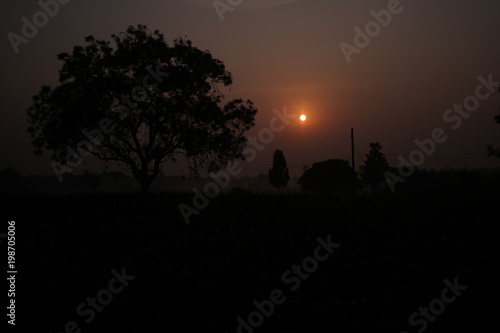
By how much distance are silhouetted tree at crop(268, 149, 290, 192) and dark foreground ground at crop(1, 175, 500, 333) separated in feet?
456

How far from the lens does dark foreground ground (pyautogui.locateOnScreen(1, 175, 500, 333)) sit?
9148 millimetres

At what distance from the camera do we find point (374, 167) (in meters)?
160

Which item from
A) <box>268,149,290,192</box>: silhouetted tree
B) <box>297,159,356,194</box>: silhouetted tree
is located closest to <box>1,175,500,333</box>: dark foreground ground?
<box>297,159,356,194</box>: silhouetted tree

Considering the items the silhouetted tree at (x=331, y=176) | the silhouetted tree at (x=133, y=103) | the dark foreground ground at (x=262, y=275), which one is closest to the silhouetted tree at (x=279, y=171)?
the silhouetted tree at (x=331, y=176)

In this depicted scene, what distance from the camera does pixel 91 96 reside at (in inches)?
1718

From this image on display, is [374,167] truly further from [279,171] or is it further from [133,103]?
[133,103]

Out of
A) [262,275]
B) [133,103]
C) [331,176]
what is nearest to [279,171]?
[331,176]

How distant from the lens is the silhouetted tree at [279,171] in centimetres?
16162

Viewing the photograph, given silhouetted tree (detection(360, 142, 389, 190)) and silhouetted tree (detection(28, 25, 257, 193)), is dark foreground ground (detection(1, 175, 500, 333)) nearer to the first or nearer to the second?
silhouetted tree (detection(28, 25, 257, 193))

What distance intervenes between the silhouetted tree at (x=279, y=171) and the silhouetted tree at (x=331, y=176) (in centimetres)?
1266

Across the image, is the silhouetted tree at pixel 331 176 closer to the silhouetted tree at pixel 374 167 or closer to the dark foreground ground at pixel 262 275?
the silhouetted tree at pixel 374 167

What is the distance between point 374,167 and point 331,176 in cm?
2313

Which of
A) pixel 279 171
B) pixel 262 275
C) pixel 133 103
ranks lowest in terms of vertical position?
pixel 262 275

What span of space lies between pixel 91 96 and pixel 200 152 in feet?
37.3
